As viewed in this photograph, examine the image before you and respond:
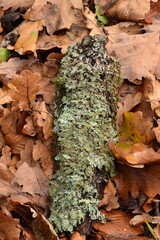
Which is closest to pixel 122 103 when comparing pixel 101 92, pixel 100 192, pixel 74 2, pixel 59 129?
pixel 101 92

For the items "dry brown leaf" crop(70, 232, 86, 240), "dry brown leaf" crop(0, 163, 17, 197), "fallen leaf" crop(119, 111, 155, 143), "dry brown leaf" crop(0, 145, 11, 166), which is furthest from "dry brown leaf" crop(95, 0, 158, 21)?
"dry brown leaf" crop(70, 232, 86, 240)

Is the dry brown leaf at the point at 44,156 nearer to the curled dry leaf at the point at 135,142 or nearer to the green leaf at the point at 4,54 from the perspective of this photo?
the curled dry leaf at the point at 135,142

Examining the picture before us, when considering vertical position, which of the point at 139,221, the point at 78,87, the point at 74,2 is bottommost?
the point at 139,221

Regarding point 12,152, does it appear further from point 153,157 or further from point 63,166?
point 153,157

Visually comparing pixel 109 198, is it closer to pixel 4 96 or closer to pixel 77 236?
pixel 77 236

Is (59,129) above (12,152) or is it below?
above

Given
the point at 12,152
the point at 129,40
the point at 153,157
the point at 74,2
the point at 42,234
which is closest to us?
the point at 42,234
